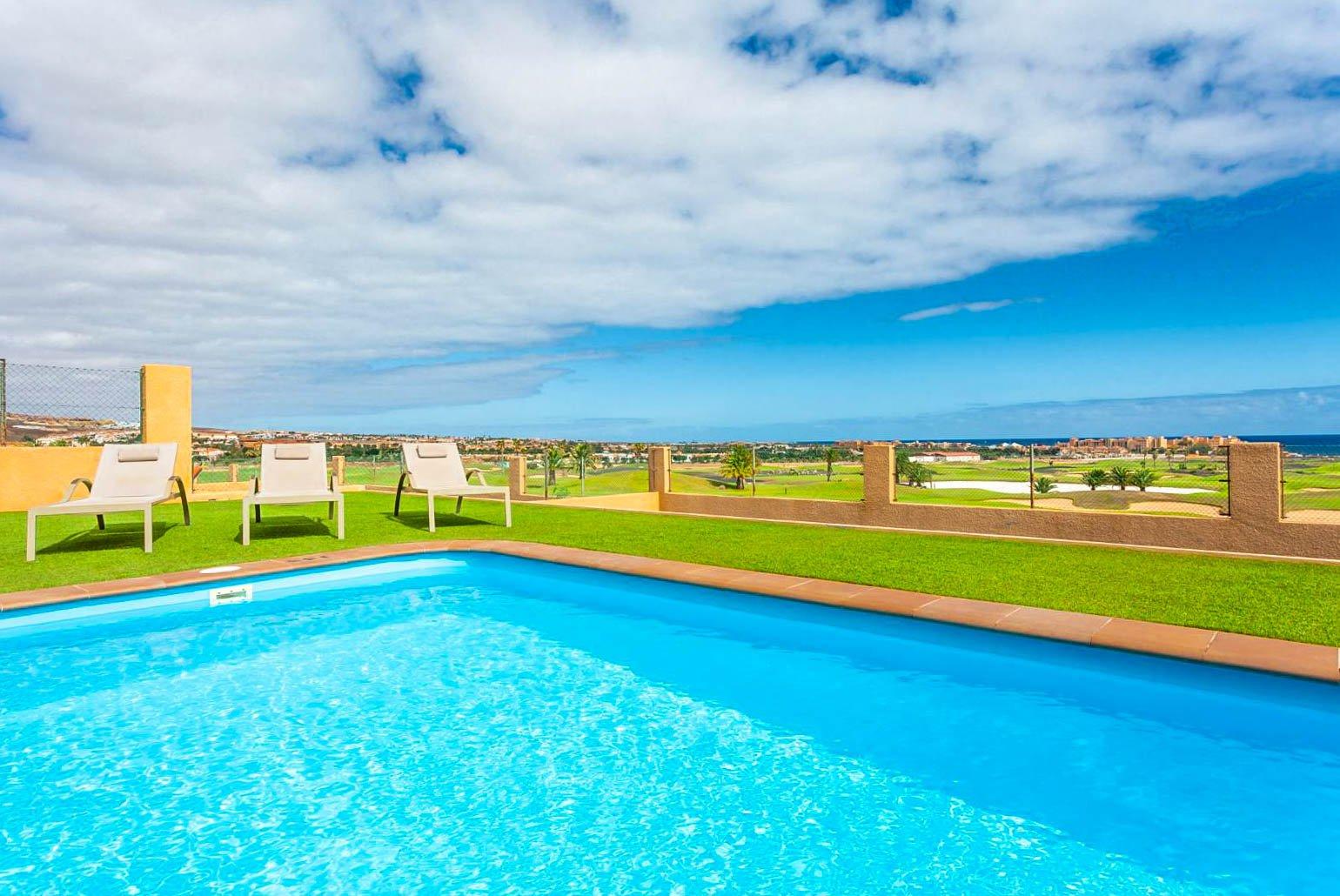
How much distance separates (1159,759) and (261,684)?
506 centimetres

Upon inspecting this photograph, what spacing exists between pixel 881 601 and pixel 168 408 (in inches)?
520

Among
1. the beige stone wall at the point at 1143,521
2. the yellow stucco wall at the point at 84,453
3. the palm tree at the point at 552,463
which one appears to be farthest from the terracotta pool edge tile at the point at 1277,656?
the yellow stucco wall at the point at 84,453

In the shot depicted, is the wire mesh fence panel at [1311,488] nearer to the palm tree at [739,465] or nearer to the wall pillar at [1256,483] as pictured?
the wall pillar at [1256,483]

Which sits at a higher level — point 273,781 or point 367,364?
point 367,364

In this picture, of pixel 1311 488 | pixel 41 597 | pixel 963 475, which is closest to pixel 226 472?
pixel 41 597

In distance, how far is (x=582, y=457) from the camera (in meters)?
15.4

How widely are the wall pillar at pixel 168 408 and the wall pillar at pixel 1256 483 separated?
15.5 m

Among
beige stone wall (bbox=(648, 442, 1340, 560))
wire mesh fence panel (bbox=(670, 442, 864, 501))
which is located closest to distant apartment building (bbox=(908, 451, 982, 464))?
beige stone wall (bbox=(648, 442, 1340, 560))

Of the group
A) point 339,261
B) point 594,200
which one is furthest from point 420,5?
point 339,261

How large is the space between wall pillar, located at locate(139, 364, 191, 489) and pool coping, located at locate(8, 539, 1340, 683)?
751cm

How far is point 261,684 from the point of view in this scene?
4.52 m

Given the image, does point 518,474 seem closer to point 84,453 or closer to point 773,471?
point 773,471

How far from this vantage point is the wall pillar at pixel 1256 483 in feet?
24.5

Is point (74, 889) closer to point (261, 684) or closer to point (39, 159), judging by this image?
point (261, 684)
